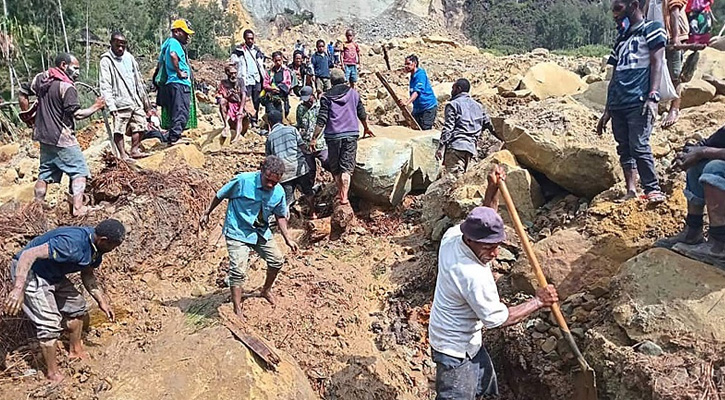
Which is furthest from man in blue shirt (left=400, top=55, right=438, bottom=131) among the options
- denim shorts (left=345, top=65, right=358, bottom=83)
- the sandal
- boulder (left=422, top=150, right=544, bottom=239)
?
denim shorts (left=345, top=65, right=358, bottom=83)

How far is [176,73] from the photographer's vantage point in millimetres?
7062

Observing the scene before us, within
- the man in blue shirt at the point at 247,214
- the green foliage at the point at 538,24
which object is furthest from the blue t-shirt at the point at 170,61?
the green foliage at the point at 538,24

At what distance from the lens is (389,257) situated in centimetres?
597

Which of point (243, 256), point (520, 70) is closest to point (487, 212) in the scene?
point (243, 256)

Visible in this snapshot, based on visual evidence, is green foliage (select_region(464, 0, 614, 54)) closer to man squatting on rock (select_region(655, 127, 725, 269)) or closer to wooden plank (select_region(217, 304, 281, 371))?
man squatting on rock (select_region(655, 127, 725, 269))

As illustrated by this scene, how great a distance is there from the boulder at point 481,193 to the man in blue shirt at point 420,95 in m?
2.34

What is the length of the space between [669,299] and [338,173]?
3822 millimetres

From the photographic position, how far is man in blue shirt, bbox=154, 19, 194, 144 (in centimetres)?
698

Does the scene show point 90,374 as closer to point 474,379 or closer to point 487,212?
point 474,379

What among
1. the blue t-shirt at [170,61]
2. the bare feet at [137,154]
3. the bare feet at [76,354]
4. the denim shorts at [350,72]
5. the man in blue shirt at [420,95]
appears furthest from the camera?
the denim shorts at [350,72]

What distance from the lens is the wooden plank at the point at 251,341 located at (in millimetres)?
4012

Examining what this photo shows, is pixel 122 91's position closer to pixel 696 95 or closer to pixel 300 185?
pixel 300 185

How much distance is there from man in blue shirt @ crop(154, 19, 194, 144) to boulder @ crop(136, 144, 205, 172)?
1.14ft

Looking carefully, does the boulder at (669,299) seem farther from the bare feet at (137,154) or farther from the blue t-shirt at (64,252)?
the bare feet at (137,154)
